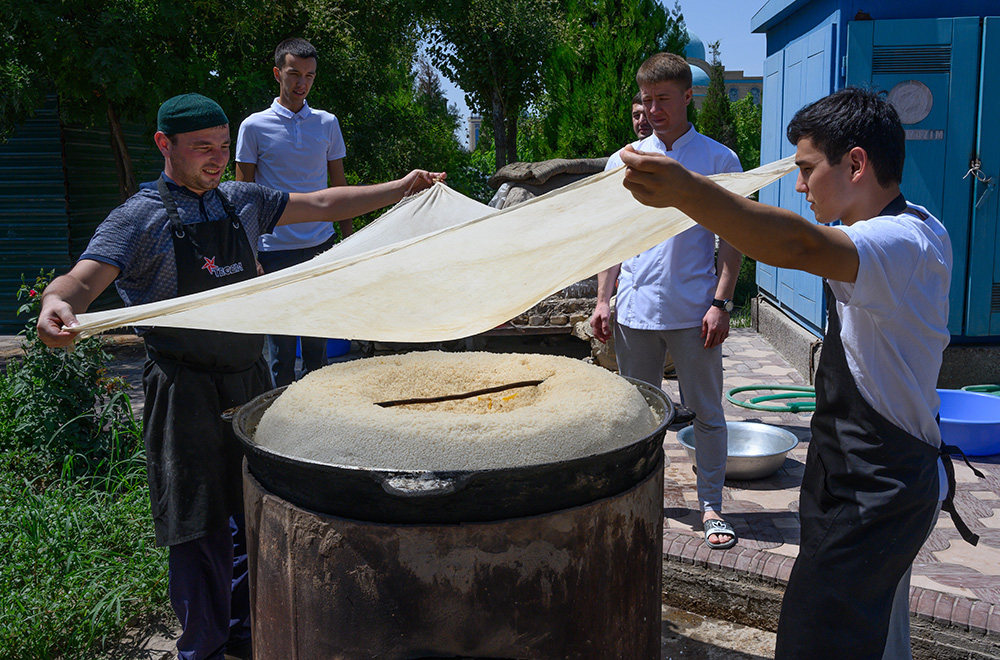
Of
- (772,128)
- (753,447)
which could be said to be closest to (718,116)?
(772,128)

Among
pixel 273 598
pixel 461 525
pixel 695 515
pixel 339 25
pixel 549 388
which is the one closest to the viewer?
pixel 461 525

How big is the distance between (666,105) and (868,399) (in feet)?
6.32

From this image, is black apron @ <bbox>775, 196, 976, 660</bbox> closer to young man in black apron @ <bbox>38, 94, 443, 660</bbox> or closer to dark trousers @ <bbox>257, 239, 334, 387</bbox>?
young man in black apron @ <bbox>38, 94, 443, 660</bbox>

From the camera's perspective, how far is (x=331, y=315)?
2059 millimetres

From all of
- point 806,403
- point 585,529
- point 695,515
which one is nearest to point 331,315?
point 585,529

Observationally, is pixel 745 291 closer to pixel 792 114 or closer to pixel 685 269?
pixel 792 114

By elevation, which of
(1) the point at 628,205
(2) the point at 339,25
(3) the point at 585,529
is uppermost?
(2) the point at 339,25

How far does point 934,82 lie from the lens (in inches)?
222

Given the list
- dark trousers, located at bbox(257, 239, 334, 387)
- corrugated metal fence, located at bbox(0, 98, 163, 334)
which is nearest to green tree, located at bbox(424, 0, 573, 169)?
corrugated metal fence, located at bbox(0, 98, 163, 334)

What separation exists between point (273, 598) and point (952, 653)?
2194 mm

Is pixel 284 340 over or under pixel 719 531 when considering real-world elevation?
over

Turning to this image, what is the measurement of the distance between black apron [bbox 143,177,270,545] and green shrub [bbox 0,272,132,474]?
1962mm

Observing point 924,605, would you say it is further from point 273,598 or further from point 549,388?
point 273,598

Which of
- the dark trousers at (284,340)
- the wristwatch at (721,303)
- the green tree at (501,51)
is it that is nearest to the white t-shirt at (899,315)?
the wristwatch at (721,303)
